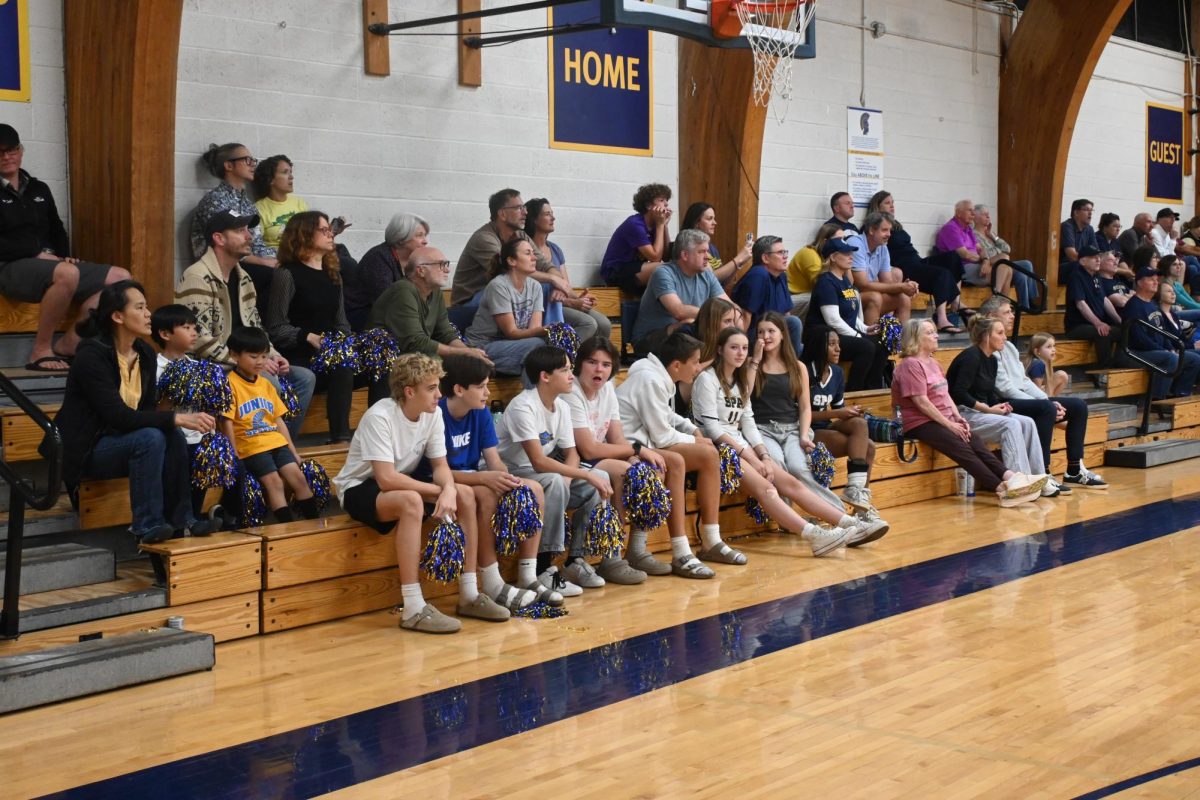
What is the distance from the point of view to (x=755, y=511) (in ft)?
22.3

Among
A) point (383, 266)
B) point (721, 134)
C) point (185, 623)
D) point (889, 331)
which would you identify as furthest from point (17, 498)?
point (721, 134)

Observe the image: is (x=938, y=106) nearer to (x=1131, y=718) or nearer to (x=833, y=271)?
(x=833, y=271)

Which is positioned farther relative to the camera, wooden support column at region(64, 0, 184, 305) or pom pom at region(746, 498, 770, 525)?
pom pom at region(746, 498, 770, 525)

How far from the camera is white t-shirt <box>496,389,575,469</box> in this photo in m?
5.49

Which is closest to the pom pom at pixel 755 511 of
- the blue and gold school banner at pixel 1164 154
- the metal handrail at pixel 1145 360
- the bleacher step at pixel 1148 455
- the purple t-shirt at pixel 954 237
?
the bleacher step at pixel 1148 455

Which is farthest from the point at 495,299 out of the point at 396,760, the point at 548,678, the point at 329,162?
the point at 396,760

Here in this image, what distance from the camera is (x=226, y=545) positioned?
187 inches

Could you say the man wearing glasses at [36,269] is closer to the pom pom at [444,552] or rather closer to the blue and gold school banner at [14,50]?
the blue and gold school banner at [14,50]

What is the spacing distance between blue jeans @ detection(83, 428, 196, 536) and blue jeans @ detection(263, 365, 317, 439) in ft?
3.06

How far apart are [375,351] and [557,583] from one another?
1452mm

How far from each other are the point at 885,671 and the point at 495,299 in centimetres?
333

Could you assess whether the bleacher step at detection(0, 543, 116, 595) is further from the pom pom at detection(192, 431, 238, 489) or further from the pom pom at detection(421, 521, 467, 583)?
the pom pom at detection(421, 521, 467, 583)

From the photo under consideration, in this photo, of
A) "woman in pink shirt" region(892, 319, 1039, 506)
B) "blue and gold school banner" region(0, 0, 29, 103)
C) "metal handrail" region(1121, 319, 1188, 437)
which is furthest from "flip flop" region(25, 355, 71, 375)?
"metal handrail" region(1121, 319, 1188, 437)

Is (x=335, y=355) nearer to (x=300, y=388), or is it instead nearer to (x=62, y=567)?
(x=300, y=388)
